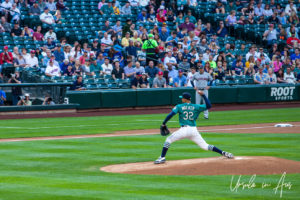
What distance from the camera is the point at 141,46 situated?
97.1 feet

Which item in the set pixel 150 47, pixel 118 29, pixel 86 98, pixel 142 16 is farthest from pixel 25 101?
pixel 142 16

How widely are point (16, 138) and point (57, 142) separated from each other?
173 centimetres

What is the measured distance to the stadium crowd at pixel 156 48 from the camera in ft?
87.2

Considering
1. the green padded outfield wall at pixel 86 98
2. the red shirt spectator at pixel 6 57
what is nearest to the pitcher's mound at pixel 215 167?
the red shirt spectator at pixel 6 57

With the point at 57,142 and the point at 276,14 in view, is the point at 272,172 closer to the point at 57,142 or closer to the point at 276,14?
the point at 57,142

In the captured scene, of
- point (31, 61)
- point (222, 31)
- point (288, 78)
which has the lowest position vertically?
point (288, 78)

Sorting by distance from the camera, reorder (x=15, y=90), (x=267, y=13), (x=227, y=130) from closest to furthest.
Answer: (x=227, y=130), (x=15, y=90), (x=267, y=13)

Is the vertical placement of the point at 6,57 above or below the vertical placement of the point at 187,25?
below

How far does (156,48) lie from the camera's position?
29078 millimetres

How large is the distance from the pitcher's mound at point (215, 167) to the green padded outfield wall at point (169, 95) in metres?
15.0

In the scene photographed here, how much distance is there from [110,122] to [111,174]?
1170cm

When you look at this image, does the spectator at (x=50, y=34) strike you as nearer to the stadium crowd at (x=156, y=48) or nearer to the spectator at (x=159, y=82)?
the stadium crowd at (x=156, y=48)

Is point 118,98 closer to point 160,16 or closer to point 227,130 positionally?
point 160,16

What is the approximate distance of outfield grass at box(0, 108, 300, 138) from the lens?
19.0m
